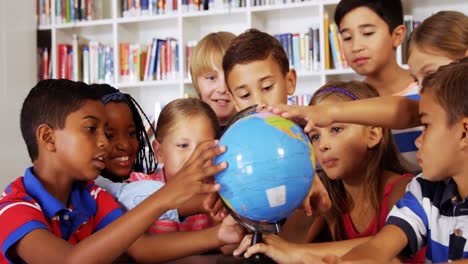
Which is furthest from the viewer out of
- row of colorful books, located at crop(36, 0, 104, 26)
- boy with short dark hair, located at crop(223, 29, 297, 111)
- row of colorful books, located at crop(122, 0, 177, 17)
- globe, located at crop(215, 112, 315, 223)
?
row of colorful books, located at crop(36, 0, 104, 26)

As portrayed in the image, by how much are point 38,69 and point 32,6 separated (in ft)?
2.00

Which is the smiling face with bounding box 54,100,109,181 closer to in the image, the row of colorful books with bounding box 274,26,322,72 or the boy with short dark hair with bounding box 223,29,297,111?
the boy with short dark hair with bounding box 223,29,297,111

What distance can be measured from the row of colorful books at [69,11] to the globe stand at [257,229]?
445 centimetres

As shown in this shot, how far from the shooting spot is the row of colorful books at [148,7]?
533cm

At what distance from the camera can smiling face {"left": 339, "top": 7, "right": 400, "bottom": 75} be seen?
10.8ft

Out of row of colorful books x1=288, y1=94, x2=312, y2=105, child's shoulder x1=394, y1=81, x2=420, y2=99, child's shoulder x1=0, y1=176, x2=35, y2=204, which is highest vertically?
child's shoulder x1=394, y1=81, x2=420, y2=99

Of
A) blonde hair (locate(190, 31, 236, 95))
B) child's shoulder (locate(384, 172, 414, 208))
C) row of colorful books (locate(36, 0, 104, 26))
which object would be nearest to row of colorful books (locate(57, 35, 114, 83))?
row of colorful books (locate(36, 0, 104, 26))

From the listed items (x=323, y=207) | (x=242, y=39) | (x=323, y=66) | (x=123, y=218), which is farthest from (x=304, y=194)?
(x=323, y=66)

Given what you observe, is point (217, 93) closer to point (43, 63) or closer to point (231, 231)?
point (231, 231)

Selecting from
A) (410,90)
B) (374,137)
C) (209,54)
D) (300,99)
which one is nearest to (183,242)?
(374,137)

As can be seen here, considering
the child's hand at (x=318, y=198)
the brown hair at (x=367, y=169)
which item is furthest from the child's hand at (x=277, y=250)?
the brown hair at (x=367, y=169)

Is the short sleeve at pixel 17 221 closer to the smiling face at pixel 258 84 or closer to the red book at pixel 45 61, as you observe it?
the smiling face at pixel 258 84

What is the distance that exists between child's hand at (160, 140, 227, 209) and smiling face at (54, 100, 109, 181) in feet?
1.59

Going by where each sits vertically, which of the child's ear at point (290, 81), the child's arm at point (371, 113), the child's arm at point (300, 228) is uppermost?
the child's ear at point (290, 81)
